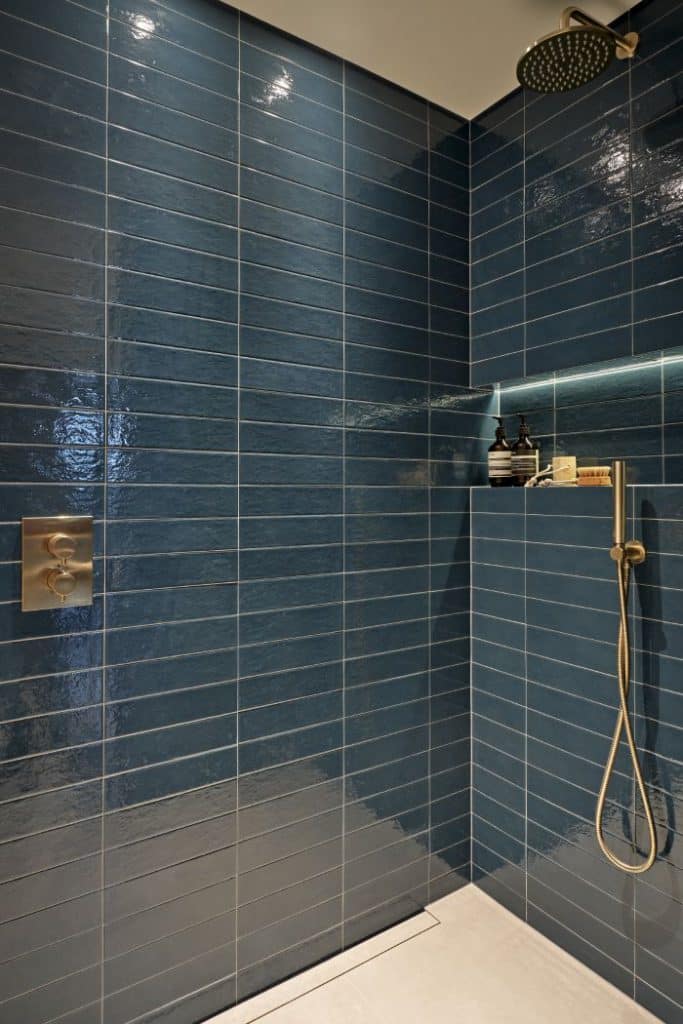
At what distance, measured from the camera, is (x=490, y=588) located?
193 cm

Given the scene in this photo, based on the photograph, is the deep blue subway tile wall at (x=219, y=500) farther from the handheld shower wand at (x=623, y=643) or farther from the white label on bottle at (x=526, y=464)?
the handheld shower wand at (x=623, y=643)

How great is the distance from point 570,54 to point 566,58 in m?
0.01

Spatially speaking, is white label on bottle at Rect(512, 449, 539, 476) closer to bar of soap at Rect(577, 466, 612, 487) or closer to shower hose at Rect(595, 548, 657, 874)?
bar of soap at Rect(577, 466, 612, 487)

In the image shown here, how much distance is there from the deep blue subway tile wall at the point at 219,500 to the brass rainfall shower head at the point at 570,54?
535 mm

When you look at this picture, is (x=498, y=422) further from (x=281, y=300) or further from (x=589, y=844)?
(x=589, y=844)

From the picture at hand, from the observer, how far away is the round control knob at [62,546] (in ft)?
4.10

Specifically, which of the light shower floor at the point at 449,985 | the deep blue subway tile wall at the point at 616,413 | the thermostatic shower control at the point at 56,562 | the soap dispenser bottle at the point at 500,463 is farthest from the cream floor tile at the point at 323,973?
the deep blue subway tile wall at the point at 616,413

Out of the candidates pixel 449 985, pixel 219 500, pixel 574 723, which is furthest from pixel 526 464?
pixel 449 985

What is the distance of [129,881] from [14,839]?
29 centimetres

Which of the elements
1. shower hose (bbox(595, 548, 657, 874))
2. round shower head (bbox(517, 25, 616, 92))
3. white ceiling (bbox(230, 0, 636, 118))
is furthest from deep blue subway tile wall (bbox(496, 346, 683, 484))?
white ceiling (bbox(230, 0, 636, 118))

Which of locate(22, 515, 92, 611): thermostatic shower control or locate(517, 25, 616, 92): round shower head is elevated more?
locate(517, 25, 616, 92): round shower head

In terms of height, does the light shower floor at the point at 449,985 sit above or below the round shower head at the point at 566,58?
below

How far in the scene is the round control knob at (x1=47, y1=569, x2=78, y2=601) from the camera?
4.09 ft

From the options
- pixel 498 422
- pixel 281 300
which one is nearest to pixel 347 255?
pixel 281 300
